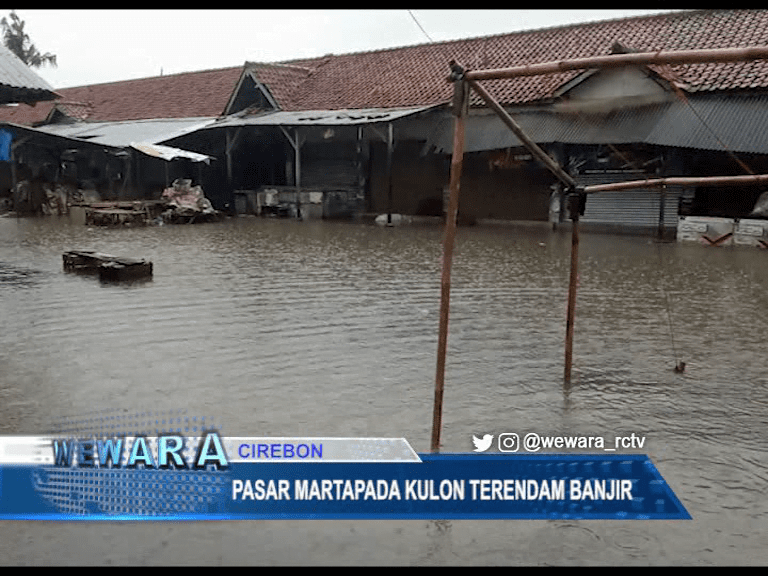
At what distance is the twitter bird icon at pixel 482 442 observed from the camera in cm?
375

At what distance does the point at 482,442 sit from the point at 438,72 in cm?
1894

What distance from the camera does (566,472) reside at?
3.15 metres

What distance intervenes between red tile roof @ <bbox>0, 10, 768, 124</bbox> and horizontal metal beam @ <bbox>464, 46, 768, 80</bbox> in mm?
10070

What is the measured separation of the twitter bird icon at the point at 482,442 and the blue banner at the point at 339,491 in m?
0.65

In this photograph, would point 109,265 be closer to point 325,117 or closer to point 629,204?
point 325,117

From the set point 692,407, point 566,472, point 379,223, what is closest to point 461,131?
point 566,472

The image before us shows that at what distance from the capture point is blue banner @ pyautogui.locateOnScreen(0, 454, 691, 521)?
2.91 meters

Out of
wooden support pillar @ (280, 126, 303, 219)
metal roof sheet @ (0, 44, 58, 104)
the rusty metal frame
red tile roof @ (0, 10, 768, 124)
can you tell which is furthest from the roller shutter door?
the rusty metal frame

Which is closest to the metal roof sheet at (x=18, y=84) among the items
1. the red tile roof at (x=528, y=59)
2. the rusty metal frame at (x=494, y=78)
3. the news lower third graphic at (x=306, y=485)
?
the red tile roof at (x=528, y=59)

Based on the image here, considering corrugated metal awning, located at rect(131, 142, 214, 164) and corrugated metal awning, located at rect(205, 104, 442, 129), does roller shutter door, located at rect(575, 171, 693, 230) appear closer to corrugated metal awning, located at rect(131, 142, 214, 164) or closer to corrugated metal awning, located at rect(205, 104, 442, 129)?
corrugated metal awning, located at rect(205, 104, 442, 129)

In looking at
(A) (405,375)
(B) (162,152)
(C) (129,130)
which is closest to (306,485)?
(A) (405,375)

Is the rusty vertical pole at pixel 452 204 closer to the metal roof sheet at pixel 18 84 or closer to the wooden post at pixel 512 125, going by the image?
the wooden post at pixel 512 125

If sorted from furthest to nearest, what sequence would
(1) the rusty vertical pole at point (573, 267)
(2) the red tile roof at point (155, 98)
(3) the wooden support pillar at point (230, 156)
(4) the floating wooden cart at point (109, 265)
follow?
(2) the red tile roof at point (155, 98) → (3) the wooden support pillar at point (230, 156) → (4) the floating wooden cart at point (109, 265) → (1) the rusty vertical pole at point (573, 267)

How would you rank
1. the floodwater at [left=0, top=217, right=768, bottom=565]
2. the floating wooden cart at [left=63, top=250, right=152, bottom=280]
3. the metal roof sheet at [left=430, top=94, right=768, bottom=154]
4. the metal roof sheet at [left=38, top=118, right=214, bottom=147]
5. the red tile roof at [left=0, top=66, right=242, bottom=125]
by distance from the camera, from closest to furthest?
the floodwater at [left=0, top=217, right=768, bottom=565], the floating wooden cart at [left=63, top=250, right=152, bottom=280], the metal roof sheet at [left=430, top=94, right=768, bottom=154], the metal roof sheet at [left=38, top=118, right=214, bottom=147], the red tile roof at [left=0, top=66, right=242, bottom=125]
